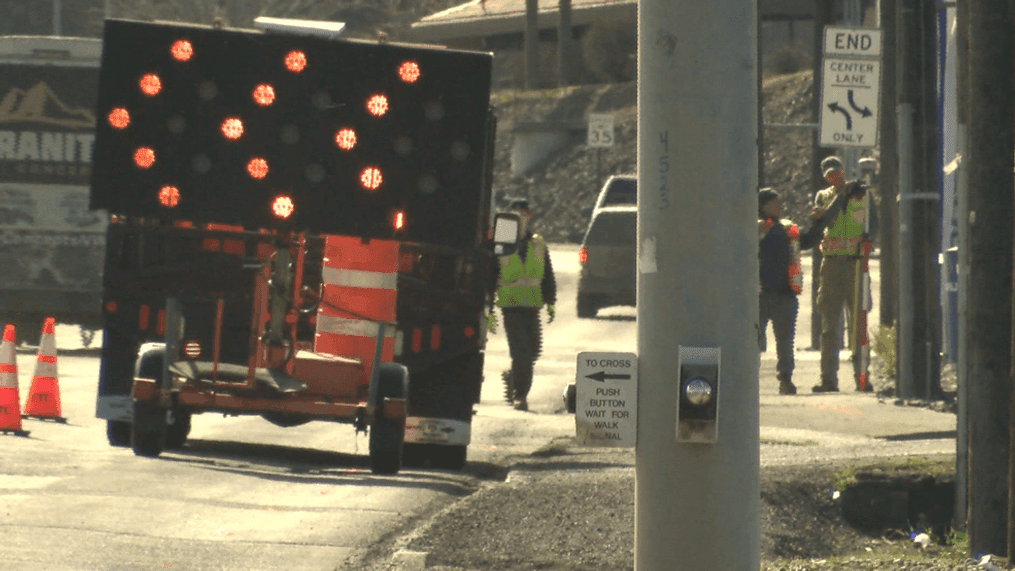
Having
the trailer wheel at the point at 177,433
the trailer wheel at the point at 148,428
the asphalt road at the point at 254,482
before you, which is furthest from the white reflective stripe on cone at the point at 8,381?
the trailer wheel at the point at 148,428

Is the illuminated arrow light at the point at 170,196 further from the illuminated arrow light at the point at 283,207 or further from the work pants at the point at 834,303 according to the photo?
the work pants at the point at 834,303

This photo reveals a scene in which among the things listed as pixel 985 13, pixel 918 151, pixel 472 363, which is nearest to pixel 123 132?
pixel 472 363

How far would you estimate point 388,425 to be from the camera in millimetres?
10461

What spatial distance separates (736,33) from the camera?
16.0ft

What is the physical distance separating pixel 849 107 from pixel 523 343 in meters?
3.59

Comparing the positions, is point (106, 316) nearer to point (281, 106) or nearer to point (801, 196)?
point (281, 106)

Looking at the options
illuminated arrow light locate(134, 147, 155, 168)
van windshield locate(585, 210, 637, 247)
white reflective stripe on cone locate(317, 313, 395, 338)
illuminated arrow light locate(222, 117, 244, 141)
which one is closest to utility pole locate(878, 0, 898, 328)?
van windshield locate(585, 210, 637, 247)

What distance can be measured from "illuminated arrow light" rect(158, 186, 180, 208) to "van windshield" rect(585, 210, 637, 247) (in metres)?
16.9

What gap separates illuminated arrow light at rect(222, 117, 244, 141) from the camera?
1011 cm

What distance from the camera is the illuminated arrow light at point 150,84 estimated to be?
33.0 feet

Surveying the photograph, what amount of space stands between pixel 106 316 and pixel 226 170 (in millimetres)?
2058

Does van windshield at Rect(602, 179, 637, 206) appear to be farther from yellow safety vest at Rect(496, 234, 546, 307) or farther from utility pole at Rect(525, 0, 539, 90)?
utility pole at Rect(525, 0, 539, 90)

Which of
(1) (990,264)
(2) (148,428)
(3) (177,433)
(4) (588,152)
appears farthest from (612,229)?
(4) (588,152)

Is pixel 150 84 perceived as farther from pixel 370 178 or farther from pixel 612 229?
pixel 612 229
